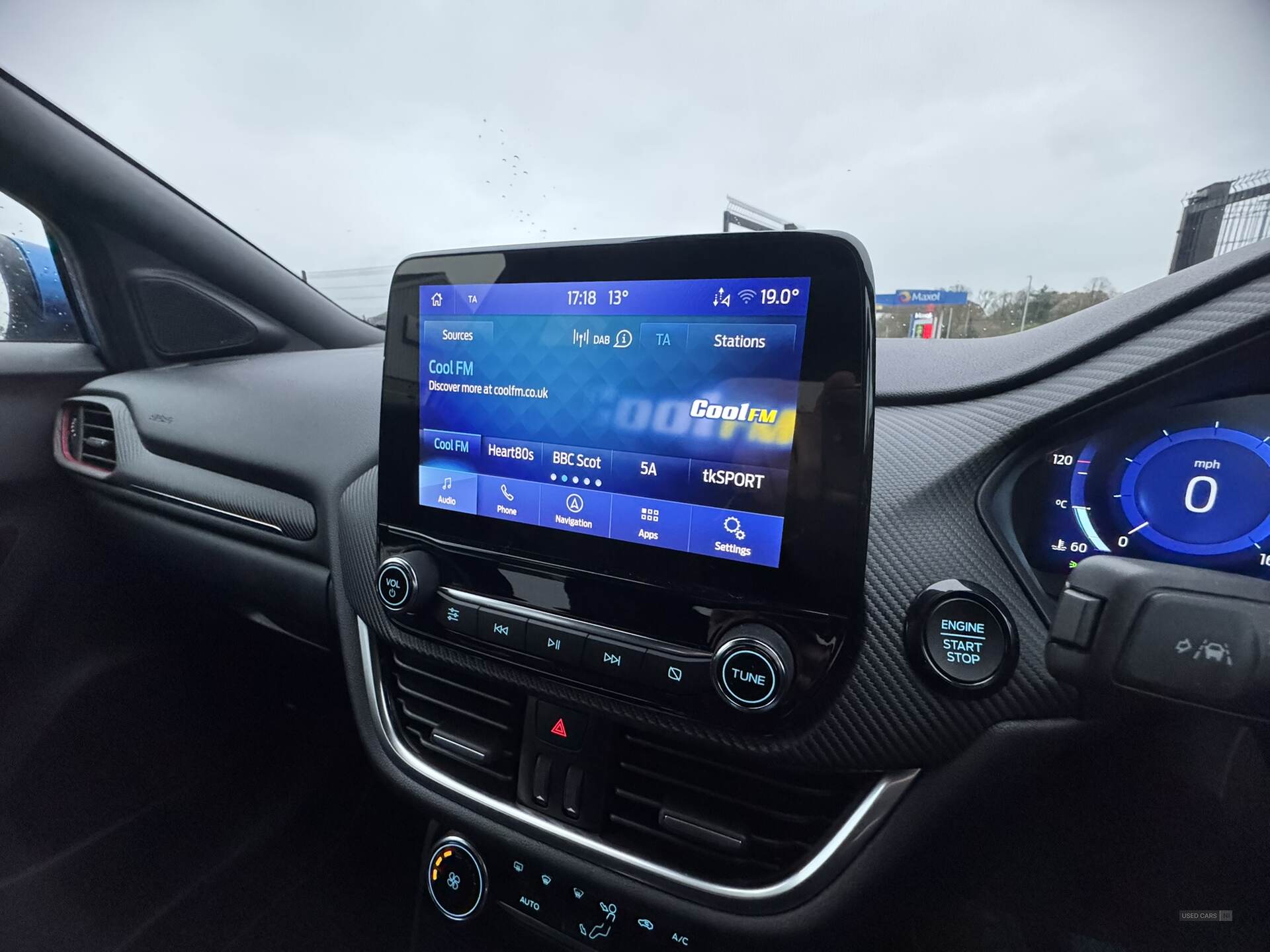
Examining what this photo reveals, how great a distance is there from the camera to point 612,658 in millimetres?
891

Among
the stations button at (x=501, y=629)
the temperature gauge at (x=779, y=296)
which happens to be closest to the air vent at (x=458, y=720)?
the stations button at (x=501, y=629)

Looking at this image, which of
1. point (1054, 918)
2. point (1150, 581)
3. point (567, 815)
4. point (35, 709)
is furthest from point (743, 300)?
point (35, 709)

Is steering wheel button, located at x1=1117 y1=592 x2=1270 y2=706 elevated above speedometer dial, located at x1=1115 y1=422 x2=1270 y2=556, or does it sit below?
below

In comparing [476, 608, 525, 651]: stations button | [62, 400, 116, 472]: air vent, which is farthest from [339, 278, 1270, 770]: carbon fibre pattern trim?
[62, 400, 116, 472]: air vent

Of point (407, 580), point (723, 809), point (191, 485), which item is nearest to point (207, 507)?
point (191, 485)

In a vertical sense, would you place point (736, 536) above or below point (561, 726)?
above

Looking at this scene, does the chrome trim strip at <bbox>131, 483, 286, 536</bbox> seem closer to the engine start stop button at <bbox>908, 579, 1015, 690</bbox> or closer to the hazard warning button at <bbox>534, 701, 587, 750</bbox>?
the hazard warning button at <bbox>534, 701, 587, 750</bbox>

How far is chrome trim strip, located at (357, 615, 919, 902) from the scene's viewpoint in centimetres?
86

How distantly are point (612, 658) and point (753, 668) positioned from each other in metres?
0.20

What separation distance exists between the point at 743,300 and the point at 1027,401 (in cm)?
40

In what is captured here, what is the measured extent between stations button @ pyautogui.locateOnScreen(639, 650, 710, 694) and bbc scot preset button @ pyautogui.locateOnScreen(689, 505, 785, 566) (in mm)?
142

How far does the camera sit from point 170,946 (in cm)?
149

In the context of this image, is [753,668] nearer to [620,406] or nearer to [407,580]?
[620,406]

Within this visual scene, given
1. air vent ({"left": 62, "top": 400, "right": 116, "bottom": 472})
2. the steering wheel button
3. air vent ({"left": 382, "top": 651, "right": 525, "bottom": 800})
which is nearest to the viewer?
the steering wheel button
